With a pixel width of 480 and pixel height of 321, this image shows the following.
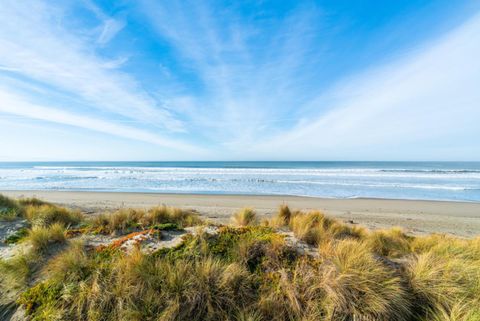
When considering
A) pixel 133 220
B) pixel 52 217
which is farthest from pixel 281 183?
pixel 52 217

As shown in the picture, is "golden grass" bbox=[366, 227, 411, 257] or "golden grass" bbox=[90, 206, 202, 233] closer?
"golden grass" bbox=[366, 227, 411, 257]

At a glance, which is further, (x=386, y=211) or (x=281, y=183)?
(x=281, y=183)

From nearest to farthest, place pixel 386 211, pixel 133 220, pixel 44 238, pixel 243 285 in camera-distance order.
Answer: pixel 243 285, pixel 44 238, pixel 133 220, pixel 386 211

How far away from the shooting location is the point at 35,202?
346 inches

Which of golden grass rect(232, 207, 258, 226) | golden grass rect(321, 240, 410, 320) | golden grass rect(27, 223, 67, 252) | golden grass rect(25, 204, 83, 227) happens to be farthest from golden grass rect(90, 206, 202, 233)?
golden grass rect(321, 240, 410, 320)

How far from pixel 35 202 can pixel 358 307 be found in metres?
13.1

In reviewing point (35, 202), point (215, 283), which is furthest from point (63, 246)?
point (35, 202)

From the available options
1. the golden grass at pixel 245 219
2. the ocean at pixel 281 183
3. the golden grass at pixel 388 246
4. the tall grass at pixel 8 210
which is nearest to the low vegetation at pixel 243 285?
the golden grass at pixel 388 246

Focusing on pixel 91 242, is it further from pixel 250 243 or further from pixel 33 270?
pixel 250 243

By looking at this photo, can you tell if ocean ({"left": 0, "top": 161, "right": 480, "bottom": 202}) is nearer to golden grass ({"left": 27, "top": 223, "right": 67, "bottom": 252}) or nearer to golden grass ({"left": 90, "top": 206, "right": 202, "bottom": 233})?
golden grass ({"left": 90, "top": 206, "right": 202, "bottom": 233})

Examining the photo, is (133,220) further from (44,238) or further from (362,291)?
(362,291)

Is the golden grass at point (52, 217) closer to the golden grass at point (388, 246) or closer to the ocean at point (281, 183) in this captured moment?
the golden grass at point (388, 246)

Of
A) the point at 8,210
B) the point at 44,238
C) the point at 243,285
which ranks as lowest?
the point at 8,210

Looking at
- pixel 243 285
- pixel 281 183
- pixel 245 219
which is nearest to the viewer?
pixel 243 285
